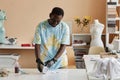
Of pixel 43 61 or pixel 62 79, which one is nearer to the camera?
pixel 62 79

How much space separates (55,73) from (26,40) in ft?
7.87

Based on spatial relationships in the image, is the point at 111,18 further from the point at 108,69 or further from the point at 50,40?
the point at 108,69

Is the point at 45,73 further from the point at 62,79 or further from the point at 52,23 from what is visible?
the point at 52,23

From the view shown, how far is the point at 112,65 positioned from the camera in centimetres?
272

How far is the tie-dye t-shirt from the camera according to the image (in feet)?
10.1

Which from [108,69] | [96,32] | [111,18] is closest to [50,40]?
[108,69]

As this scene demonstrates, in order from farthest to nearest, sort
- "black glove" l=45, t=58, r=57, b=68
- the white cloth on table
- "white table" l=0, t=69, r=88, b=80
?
"black glove" l=45, t=58, r=57, b=68 → "white table" l=0, t=69, r=88, b=80 → the white cloth on table

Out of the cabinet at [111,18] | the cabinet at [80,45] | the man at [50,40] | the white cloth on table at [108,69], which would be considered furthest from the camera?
the cabinet at [80,45]

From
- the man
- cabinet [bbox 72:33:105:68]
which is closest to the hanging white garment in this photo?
cabinet [bbox 72:33:105:68]

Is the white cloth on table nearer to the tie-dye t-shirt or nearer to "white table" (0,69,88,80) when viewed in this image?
"white table" (0,69,88,80)

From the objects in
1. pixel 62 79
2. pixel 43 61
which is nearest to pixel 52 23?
pixel 43 61

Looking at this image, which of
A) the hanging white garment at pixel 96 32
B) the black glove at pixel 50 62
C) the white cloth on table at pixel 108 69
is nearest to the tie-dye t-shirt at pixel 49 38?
the black glove at pixel 50 62

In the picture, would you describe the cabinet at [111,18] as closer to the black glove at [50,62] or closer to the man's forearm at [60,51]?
the man's forearm at [60,51]

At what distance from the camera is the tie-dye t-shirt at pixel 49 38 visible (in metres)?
3.08
